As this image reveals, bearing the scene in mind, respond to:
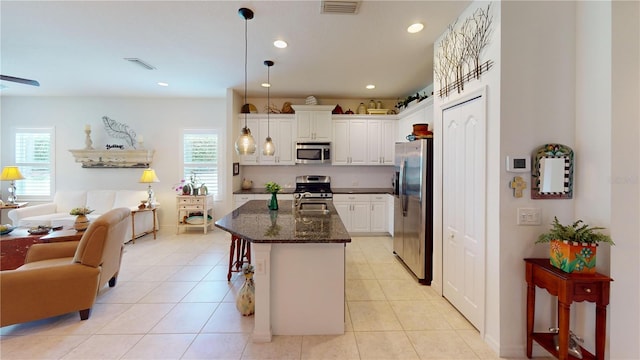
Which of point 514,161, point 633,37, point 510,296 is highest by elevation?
point 633,37

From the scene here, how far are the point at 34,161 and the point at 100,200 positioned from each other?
6.35 feet

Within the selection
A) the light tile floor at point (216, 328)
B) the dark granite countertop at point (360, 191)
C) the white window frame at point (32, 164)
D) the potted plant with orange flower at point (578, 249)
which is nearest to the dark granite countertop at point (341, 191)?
the dark granite countertop at point (360, 191)

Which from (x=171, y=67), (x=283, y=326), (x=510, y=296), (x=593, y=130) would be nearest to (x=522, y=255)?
(x=510, y=296)

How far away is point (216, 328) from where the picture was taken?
231 centimetres

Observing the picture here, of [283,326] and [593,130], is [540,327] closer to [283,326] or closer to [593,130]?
[593,130]

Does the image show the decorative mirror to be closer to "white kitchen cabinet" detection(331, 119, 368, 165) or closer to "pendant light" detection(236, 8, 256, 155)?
"pendant light" detection(236, 8, 256, 155)

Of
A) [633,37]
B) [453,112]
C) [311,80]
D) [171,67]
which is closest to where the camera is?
[633,37]

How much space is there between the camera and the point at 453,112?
2623 mm

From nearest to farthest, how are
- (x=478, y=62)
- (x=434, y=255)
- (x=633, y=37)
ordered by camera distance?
(x=633, y=37) < (x=478, y=62) < (x=434, y=255)

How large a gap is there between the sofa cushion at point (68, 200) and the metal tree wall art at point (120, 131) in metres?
1.29

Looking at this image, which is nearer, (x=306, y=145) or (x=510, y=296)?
(x=510, y=296)

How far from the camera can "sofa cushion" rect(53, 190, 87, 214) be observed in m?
5.18

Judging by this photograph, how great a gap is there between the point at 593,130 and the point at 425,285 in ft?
7.16

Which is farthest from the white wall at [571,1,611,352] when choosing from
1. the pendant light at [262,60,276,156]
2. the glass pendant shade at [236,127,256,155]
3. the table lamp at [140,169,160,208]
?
the table lamp at [140,169,160,208]
